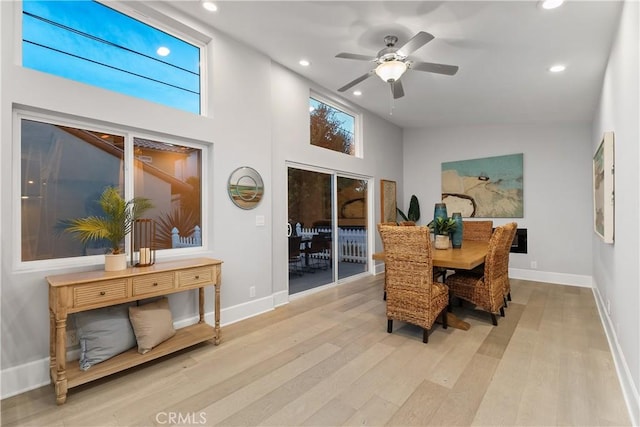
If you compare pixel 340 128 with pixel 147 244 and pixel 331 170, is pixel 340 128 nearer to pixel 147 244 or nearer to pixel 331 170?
pixel 331 170

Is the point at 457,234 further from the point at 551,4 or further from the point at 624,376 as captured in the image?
the point at 551,4

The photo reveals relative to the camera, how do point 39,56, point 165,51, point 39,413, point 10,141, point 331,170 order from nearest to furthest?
point 39,413 < point 10,141 < point 39,56 < point 165,51 < point 331,170

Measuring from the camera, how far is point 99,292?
6.81 feet

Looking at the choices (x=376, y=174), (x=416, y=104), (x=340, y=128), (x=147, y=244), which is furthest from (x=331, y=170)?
(x=147, y=244)

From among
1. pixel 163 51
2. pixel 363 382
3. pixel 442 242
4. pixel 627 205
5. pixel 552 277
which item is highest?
pixel 163 51

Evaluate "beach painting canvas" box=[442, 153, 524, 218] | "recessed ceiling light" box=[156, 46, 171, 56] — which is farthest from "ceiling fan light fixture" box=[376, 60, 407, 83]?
"beach painting canvas" box=[442, 153, 524, 218]

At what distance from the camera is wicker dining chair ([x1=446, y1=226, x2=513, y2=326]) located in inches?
122

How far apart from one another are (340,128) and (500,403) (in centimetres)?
438

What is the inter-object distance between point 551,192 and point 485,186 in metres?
1.02

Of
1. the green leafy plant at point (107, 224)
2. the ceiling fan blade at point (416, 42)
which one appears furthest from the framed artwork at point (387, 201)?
the green leafy plant at point (107, 224)

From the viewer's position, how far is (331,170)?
16.0ft

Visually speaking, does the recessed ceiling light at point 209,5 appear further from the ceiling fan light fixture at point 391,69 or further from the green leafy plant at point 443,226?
the green leafy plant at point 443,226

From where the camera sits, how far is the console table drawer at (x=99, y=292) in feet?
6.54

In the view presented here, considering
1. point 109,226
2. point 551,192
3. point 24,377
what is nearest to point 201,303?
point 109,226
